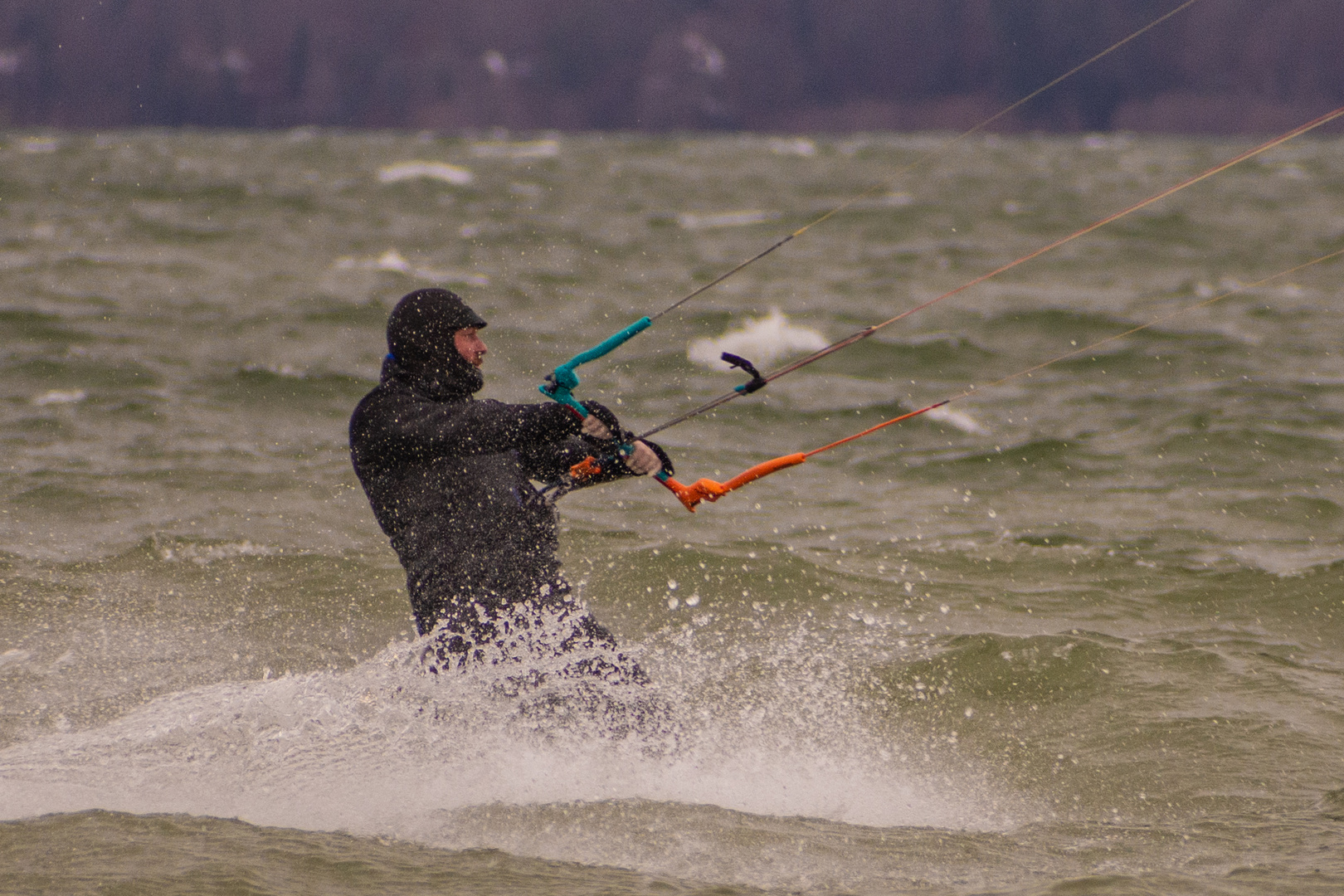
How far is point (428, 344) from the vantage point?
4910mm

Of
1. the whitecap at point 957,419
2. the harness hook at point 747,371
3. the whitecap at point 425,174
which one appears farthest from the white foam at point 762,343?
the whitecap at point 425,174

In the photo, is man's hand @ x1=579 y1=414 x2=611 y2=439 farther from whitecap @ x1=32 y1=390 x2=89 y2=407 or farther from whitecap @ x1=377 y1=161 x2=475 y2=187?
whitecap @ x1=377 y1=161 x2=475 y2=187

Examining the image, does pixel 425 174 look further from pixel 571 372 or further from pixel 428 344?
pixel 571 372

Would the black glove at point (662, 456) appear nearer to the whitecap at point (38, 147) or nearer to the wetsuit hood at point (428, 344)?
the wetsuit hood at point (428, 344)

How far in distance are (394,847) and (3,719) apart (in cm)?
231

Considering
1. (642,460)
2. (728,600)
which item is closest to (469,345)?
(642,460)

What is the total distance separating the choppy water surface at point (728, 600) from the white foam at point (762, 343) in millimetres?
96

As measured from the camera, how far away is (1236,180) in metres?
44.1

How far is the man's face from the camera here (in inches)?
195

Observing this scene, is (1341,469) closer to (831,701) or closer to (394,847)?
(831,701)

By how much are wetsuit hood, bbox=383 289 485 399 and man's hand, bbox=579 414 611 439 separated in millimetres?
456

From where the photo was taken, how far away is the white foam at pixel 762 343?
14734 millimetres

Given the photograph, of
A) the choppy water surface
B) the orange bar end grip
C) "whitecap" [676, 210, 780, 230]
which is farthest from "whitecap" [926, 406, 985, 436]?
"whitecap" [676, 210, 780, 230]

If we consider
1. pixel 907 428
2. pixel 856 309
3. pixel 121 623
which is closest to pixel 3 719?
pixel 121 623
